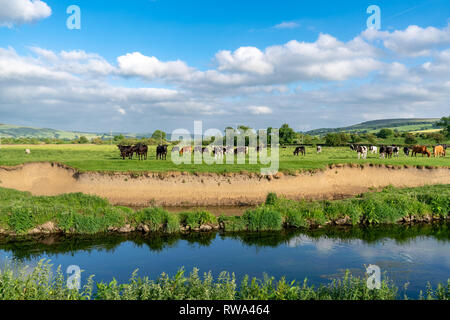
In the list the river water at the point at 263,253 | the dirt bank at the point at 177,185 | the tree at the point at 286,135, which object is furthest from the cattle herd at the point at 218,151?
the tree at the point at 286,135

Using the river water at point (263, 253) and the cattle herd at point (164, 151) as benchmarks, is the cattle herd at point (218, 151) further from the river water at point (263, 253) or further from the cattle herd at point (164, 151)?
the river water at point (263, 253)

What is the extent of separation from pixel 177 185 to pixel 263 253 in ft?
43.9

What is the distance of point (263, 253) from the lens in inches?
612

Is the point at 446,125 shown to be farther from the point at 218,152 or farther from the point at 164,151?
the point at 164,151

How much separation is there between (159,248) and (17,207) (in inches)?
354

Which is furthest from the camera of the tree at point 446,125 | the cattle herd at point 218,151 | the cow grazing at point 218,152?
the tree at point 446,125

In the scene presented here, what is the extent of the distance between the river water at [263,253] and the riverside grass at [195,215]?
85 cm

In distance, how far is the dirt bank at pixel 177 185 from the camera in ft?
88.2

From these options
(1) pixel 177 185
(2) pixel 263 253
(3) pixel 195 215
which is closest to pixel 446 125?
(1) pixel 177 185

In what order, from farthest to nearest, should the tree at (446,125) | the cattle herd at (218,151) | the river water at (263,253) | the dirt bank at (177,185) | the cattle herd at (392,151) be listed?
the tree at (446,125) < the cattle herd at (392,151) < the cattle herd at (218,151) < the dirt bank at (177,185) < the river water at (263,253)

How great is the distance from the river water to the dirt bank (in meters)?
8.62

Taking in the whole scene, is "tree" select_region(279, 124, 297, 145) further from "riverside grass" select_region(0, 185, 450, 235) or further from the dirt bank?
"riverside grass" select_region(0, 185, 450, 235)
